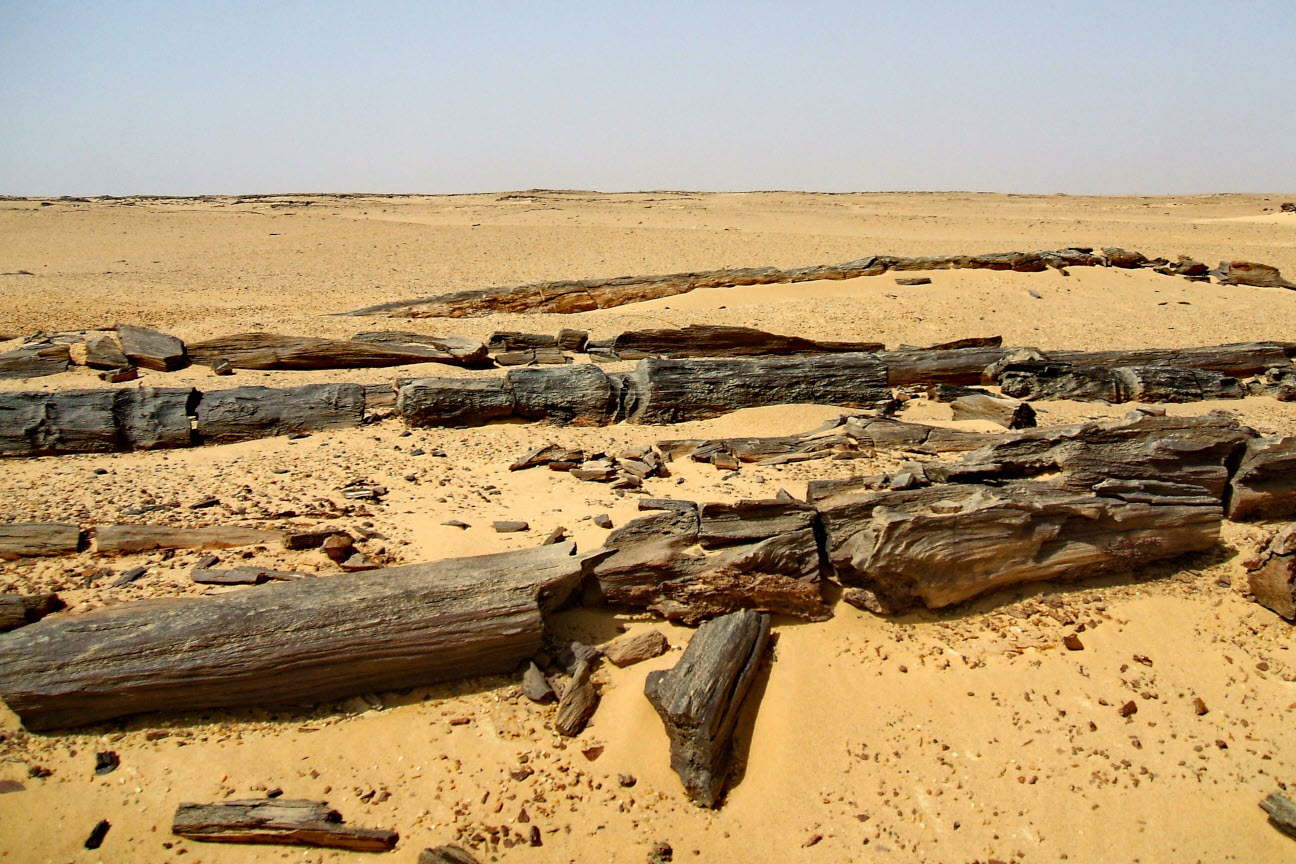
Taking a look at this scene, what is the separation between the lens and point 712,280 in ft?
42.9

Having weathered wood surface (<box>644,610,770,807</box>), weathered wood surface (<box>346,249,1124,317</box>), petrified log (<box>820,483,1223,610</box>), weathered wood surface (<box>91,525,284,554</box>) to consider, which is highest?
weathered wood surface (<box>346,249,1124,317</box>)

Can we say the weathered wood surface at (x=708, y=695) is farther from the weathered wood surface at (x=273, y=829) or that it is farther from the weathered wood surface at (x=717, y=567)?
the weathered wood surface at (x=273, y=829)

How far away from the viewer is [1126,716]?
143 inches

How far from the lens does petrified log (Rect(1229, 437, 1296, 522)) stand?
16.1ft

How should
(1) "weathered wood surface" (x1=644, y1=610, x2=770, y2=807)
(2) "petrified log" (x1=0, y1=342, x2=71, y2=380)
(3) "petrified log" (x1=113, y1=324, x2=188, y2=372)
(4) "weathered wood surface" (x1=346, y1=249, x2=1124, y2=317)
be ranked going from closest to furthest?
(1) "weathered wood surface" (x1=644, y1=610, x2=770, y2=807) < (2) "petrified log" (x1=0, y1=342, x2=71, y2=380) < (3) "petrified log" (x1=113, y1=324, x2=188, y2=372) < (4) "weathered wood surface" (x1=346, y1=249, x2=1124, y2=317)

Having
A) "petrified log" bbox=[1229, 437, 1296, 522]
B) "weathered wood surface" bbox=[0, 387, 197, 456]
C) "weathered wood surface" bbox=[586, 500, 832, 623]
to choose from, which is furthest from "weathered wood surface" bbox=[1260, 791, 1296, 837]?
"weathered wood surface" bbox=[0, 387, 197, 456]

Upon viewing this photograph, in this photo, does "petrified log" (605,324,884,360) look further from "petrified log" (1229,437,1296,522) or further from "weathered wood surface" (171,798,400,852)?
"weathered wood surface" (171,798,400,852)

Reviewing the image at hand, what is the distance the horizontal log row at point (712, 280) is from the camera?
39.1 feet

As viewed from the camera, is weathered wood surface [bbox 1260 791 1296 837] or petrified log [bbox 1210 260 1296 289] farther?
petrified log [bbox 1210 260 1296 289]

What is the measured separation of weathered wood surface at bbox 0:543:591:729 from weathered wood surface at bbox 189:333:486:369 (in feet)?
16.6

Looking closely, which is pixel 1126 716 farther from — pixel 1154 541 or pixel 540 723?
pixel 540 723

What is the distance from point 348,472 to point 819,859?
404 cm

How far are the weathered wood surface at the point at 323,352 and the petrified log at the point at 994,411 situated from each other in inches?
194

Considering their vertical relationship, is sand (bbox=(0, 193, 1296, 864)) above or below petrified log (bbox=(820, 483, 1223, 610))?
below
